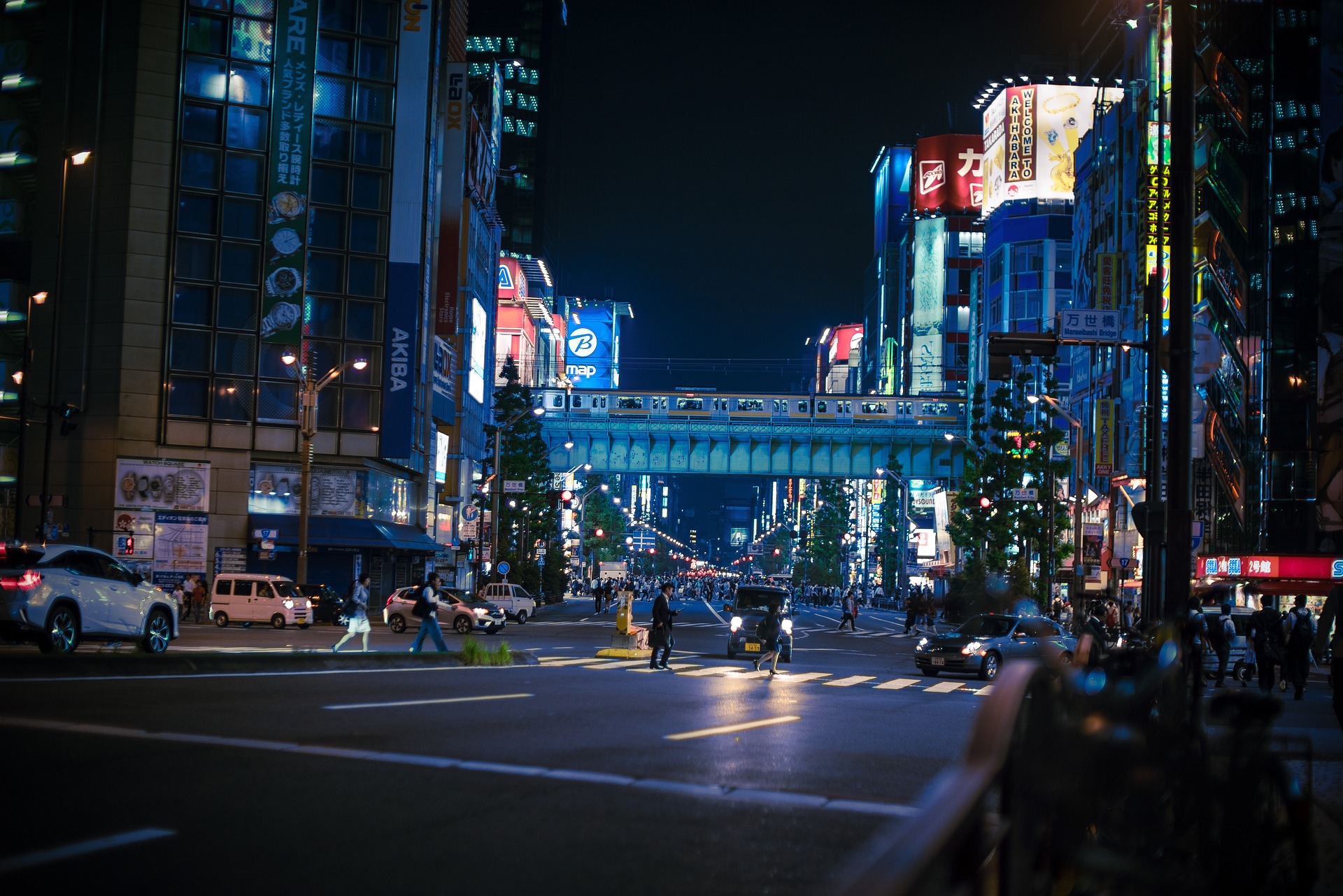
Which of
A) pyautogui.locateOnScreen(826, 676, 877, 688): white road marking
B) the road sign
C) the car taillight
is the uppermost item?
the road sign

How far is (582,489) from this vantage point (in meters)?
116

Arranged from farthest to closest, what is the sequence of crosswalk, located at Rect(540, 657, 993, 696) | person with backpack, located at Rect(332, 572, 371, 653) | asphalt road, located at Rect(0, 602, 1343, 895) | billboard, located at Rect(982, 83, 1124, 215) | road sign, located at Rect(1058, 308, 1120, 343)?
billboard, located at Rect(982, 83, 1124, 215) → person with backpack, located at Rect(332, 572, 371, 653) → crosswalk, located at Rect(540, 657, 993, 696) → road sign, located at Rect(1058, 308, 1120, 343) → asphalt road, located at Rect(0, 602, 1343, 895)

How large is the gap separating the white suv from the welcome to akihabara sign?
3969cm

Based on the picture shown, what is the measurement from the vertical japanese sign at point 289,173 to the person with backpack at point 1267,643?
39433 mm

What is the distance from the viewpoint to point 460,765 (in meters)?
9.44

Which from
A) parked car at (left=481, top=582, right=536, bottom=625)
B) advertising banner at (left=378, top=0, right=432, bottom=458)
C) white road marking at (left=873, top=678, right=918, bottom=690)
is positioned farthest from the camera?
advertising banner at (left=378, top=0, right=432, bottom=458)

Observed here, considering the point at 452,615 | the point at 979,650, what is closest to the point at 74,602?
the point at 979,650

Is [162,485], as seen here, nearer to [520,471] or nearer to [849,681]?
[520,471]

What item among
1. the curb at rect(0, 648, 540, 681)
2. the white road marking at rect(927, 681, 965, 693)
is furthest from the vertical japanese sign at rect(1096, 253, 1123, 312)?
the curb at rect(0, 648, 540, 681)

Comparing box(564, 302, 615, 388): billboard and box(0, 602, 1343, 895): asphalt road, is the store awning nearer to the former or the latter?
box(0, 602, 1343, 895): asphalt road

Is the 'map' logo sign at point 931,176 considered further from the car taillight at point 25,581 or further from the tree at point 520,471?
the car taillight at point 25,581

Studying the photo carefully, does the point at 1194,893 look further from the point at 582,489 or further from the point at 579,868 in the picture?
the point at 582,489

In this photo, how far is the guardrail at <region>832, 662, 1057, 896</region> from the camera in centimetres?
304

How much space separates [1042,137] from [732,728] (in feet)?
351
